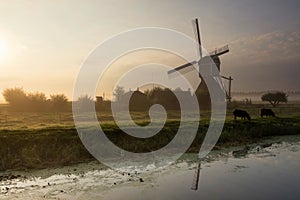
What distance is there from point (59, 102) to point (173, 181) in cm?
3790

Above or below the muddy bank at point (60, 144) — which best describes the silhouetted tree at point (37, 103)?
above

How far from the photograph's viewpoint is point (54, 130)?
19.7 metres

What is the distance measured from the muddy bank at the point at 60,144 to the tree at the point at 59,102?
90.5ft

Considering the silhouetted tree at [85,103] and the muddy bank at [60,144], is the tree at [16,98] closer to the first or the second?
the silhouetted tree at [85,103]

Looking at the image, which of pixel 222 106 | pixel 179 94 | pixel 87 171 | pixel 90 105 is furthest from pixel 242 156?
pixel 90 105

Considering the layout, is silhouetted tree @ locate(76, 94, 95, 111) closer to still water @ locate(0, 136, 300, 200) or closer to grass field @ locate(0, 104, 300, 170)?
grass field @ locate(0, 104, 300, 170)

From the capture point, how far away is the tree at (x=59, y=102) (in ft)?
154

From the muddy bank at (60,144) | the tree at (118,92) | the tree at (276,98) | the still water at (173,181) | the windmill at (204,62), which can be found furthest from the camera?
the tree at (276,98)

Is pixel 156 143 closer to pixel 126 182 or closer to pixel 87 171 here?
pixel 87 171

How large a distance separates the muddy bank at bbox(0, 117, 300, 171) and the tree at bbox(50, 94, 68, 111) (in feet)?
90.5

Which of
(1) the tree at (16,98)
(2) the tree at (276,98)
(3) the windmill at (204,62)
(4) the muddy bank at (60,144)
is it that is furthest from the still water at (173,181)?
(2) the tree at (276,98)

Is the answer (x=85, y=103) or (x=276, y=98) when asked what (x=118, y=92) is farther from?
(x=276, y=98)

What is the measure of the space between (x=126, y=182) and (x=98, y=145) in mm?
6238

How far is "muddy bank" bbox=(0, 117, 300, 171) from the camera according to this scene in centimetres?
1568
